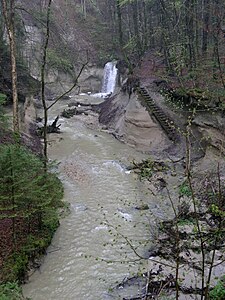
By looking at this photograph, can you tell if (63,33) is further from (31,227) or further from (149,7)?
(31,227)

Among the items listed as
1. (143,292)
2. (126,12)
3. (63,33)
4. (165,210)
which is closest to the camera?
(143,292)

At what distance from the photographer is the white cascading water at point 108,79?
126 ft

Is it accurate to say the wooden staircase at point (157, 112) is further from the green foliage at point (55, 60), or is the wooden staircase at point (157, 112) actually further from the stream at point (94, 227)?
the green foliage at point (55, 60)

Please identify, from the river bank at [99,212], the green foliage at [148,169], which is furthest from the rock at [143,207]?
the green foliage at [148,169]

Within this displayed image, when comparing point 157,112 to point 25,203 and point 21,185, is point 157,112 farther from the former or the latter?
point 21,185

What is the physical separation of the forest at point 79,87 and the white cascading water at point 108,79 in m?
2.59

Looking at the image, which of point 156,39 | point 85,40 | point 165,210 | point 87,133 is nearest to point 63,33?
point 85,40

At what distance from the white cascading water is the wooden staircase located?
1593 centimetres

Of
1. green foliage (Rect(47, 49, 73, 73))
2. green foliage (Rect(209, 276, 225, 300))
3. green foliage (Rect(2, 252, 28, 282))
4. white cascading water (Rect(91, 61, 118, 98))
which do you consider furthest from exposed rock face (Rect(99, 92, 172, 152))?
white cascading water (Rect(91, 61, 118, 98))

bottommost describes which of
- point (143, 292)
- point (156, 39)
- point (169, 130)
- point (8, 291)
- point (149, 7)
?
point (143, 292)

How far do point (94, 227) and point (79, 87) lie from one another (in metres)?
10.9

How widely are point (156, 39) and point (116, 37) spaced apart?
9372 millimetres

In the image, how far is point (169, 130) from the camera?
19.7m

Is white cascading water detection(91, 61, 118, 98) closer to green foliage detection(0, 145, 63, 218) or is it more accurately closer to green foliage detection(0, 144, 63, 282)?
green foliage detection(0, 144, 63, 282)
